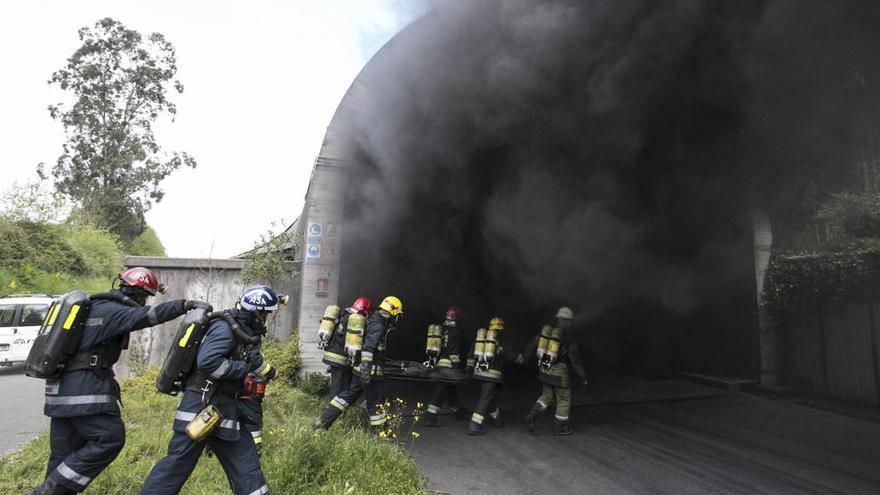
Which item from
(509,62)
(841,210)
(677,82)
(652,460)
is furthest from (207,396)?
(841,210)

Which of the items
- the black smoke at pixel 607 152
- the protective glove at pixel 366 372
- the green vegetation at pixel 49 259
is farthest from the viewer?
the green vegetation at pixel 49 259

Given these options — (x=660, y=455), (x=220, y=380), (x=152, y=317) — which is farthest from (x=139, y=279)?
(x=660, y=455)

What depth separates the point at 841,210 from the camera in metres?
8.33

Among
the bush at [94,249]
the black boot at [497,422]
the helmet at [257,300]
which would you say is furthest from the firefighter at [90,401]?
the bush at [94,249]

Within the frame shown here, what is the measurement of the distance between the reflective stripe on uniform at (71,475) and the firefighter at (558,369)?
4.64 metres

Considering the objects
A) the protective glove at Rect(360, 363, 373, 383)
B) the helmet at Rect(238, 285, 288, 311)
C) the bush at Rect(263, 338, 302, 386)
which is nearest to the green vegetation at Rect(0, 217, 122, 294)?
the bush at Rect(263, 338, 302, 386)

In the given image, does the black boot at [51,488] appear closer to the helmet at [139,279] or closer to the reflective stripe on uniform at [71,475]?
the reflective stripe on uniform at [71,475]

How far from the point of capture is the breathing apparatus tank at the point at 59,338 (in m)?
3.25

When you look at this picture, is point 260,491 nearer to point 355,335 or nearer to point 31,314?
point 355,335

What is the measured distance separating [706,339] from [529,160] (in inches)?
240

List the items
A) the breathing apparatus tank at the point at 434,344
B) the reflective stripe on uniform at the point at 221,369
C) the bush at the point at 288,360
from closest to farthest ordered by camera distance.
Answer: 1. the reflective stripe on uniform at the point at 221,369
2. the breathing apparatus tank at the point at 434,344
3. the bush at the point at 288,360

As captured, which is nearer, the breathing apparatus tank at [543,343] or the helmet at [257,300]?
the helmet at [257,300]

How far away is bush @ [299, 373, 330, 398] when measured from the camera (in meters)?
7.61

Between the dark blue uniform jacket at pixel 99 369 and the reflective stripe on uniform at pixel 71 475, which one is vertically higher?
the dark blue uniform jacket at pixel 99 369
